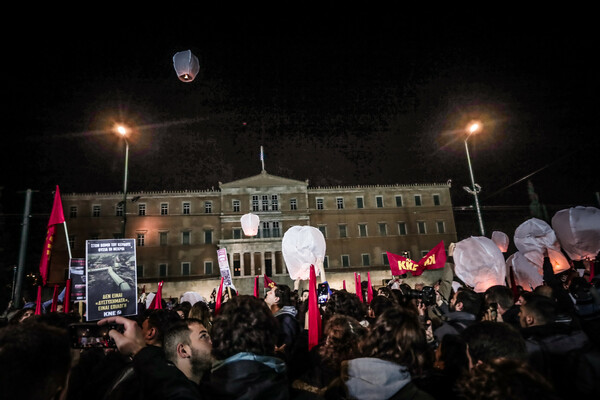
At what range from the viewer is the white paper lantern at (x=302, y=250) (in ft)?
25.2

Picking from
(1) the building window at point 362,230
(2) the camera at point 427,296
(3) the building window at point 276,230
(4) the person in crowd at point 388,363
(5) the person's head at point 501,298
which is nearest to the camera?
(4) the person in crowd at point 388,363

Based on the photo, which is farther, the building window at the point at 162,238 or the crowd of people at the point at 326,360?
the building window at the point at 162,238

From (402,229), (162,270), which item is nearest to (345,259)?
(402,229)

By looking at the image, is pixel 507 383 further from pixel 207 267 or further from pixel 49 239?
pixel 207 267

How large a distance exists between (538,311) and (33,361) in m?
3.74

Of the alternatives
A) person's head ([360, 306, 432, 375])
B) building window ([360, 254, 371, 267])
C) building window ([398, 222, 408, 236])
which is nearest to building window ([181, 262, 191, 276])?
building window ([360, 254, 371, 267])

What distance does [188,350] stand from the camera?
282 cm

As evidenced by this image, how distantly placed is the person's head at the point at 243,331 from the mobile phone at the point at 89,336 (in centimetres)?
84

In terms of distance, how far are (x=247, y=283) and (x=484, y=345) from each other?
4460 centimetres

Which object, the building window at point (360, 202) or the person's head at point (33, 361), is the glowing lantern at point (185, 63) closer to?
the person's head at point (33, 361)

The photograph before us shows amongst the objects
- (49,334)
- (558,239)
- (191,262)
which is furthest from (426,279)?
(49,334)

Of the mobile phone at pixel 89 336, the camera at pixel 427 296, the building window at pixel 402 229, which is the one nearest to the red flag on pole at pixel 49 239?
the mobile phone at pixel 89 336

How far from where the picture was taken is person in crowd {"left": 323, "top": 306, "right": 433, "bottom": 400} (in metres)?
2.24

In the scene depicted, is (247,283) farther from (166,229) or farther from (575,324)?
(575,324)
